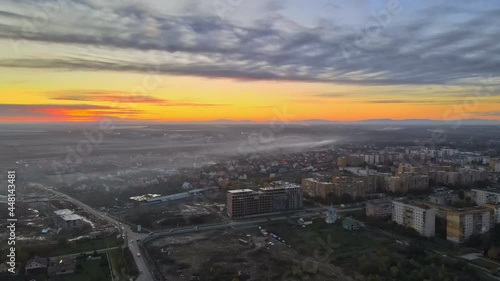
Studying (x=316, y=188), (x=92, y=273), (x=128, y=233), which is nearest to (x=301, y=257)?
(x=92, y=273)

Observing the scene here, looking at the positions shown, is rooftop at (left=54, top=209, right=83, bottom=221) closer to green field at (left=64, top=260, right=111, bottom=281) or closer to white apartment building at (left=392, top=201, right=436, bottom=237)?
green field at (left=64, top=260, right=111, bottom=281)

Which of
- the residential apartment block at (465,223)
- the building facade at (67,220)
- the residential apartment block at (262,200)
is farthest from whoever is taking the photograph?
the residential apartment block at (262,200)

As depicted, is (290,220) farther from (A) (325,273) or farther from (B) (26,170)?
(B) (26,170)

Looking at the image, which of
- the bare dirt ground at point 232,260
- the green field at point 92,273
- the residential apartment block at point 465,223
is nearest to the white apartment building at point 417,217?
the residential apartment block at point 465,223

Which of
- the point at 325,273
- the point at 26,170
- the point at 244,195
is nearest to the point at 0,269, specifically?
the point at 325,273

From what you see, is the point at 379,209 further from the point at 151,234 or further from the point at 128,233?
the point at 128,233

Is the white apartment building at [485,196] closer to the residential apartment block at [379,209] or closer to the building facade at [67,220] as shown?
the residential apartment block at [379,209]
